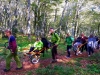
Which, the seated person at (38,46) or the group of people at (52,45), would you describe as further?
the seated person at (38,46)

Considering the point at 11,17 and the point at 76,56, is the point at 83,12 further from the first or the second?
the point at 76,56

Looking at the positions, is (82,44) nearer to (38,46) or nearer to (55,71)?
(38,46)

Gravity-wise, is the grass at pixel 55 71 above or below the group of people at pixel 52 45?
below

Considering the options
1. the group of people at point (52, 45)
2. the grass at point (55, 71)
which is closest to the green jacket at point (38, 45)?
the group of people at point (52, 45)

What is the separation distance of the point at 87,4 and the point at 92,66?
3382 cm

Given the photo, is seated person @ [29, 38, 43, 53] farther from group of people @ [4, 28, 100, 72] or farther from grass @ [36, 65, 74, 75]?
grass @ [36, 65, 74, 75]

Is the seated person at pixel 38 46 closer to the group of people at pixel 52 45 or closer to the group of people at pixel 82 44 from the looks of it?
the group of people at pixel 52 45

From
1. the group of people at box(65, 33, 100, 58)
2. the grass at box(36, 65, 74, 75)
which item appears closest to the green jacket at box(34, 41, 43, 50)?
the grass at box(36, 65, 74, 75)

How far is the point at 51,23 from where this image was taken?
57.5m

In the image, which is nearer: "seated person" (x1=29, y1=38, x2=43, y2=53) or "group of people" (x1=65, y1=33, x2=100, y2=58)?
"seated person" (x1=29, y1=38, x2=43, y2=53)

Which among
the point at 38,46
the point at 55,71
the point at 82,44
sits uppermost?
the point at 38,46

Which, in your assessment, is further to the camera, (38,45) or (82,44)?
(82,44)

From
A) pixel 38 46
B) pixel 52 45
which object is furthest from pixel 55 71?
pixel 38 46

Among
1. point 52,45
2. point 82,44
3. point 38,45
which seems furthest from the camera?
point 82,44
